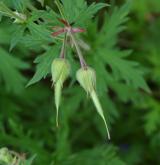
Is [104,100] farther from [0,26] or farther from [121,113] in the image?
[0,26]

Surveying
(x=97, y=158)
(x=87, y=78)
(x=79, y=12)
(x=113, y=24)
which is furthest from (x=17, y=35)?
(x=97, y=158)

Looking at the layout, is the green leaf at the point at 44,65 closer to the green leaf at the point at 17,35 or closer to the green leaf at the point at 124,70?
the green leaf at the point at 17,35

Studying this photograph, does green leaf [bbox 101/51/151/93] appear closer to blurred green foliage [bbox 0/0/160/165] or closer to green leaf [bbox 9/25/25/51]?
blurred green foliage [bbox 0/0/160/165]

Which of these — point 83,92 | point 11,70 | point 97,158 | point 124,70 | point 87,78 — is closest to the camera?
point 87,78

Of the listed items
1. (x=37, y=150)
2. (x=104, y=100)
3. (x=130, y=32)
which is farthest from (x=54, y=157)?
(x=130, y=32)

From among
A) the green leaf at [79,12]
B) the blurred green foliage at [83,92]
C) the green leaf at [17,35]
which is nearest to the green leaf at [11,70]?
the blurred green foliage at [83,92]

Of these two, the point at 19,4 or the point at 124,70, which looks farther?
the point at 124,70

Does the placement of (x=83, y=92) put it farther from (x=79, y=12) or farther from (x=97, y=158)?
(x=79, y=12)
